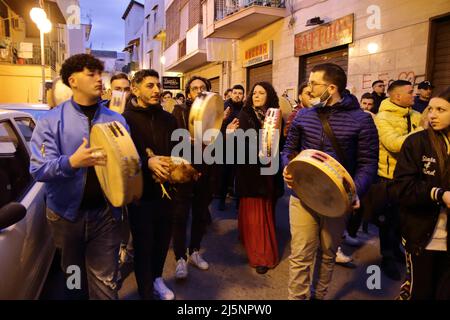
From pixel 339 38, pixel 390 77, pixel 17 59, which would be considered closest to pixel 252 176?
pixel 390 77

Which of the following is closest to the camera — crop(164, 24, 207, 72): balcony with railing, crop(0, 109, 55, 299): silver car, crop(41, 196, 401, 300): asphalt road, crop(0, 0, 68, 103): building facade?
crop(0, 109, 55, 299): silver car

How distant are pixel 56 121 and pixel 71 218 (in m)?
0.63

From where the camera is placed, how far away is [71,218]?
2.46 metres

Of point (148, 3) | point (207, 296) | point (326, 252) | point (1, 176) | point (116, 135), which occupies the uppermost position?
point (148, 3)

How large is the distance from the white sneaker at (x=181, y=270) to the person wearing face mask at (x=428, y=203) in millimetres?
2140

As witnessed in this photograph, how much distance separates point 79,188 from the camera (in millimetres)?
2457

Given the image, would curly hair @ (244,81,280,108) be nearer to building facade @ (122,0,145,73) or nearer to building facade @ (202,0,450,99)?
building facade @ (202,0,450,99)

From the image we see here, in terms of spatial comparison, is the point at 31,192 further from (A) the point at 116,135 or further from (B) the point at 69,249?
(A) the point at 116,135

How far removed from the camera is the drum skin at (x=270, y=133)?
395cm

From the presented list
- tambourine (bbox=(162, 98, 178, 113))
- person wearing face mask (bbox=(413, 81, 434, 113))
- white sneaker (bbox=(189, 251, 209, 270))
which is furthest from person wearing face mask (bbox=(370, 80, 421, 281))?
tambourine (bbox=(162, 98, 178, 113))

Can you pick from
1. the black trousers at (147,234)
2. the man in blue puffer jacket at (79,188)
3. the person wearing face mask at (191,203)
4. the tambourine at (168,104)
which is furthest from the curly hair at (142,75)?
the tambourine at (168,104)

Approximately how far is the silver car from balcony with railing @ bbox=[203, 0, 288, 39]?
35.2ft

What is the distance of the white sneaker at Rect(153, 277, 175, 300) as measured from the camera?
3471 mm
